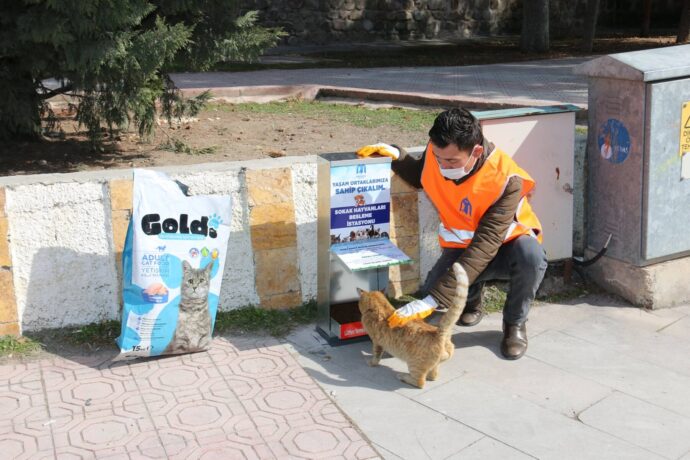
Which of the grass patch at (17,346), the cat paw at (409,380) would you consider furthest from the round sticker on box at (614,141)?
the grass patch at (17,346)

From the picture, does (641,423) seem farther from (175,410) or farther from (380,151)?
(175,410)

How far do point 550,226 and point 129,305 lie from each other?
273cm

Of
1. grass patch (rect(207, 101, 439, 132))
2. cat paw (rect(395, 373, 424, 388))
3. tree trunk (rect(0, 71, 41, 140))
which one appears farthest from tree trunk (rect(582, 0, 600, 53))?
cat paw (rect(395, 373, 424, 388))

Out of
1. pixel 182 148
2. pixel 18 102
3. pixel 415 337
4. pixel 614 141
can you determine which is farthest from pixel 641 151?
pixel 18 102

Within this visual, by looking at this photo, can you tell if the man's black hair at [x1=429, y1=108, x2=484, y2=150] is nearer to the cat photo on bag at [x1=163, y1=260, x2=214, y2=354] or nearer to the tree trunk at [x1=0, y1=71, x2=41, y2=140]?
the cat photo on bag at [x1=163, y1=260, x2=214, y2=354]

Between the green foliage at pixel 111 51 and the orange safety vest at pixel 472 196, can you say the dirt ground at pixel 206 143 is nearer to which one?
the green foliage at pixel 111 51

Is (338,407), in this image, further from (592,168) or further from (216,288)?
(592,168)

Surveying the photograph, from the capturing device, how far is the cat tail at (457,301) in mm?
3891

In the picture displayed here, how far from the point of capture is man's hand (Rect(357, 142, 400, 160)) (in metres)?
4.63

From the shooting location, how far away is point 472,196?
433 cm

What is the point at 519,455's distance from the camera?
354 centimetres

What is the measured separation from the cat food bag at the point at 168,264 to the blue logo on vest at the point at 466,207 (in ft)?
4.10

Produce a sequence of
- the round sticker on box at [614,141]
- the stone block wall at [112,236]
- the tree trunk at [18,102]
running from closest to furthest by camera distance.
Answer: the stone block wall at [112,236]
the round sticker on box at [614,141]
the tree trunk at [18,102]

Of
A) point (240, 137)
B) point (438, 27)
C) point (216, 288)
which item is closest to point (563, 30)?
point (438, 27)
